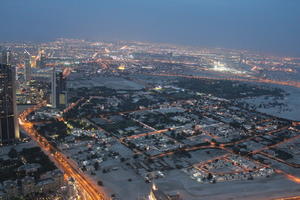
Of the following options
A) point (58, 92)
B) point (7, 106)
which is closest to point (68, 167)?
point (7, 106)

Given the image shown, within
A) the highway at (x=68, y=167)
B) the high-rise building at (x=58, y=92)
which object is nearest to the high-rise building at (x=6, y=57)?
the highway at (x=68, y=167)

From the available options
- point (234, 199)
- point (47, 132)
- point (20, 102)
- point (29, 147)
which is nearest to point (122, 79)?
point (20, 102)

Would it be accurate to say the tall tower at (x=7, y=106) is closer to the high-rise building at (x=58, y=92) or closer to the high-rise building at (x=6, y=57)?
→ the high-rise building at (x=6, y=57)

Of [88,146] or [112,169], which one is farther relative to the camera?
[88,146]

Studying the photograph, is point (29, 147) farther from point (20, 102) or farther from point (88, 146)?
point (20, 102)

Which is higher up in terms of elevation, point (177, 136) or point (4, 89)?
point (4, 89)

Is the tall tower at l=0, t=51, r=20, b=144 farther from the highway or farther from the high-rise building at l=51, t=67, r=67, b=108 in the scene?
the high-rise building at l=51, t=67, r=67, b=108

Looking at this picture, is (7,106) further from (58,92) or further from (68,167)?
(58,92)
